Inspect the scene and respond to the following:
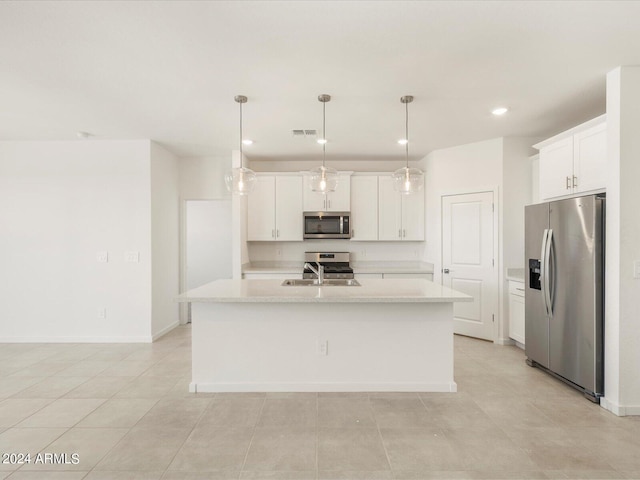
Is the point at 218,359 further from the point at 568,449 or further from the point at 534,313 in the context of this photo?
the point at 534,313

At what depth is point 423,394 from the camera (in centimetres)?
292

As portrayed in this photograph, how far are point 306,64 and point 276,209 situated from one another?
9.66 feet

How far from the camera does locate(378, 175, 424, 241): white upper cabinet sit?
529 cm

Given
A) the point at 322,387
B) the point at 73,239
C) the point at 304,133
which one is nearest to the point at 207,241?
the point at 73,239

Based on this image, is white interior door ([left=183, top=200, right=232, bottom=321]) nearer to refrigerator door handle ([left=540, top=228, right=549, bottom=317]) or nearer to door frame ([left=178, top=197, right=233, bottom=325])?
door frame ([left=178, top=197, right=233, bottom=325])

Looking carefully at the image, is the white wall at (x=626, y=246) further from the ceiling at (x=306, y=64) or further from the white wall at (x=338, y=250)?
the white wall at (x=338, y=250)

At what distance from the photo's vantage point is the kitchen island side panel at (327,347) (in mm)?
2992

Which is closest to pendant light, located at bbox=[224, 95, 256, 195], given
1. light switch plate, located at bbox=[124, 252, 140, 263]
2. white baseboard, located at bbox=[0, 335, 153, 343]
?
light switch plate, located at bbox=[124, 252, 140, 263]

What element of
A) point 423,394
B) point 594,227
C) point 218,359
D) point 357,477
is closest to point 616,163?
point 594,227

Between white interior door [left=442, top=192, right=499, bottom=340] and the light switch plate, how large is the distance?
4059 mm

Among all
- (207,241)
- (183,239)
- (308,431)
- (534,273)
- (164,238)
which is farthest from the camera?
(207,241)

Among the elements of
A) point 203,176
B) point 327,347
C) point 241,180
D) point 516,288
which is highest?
point 203,176

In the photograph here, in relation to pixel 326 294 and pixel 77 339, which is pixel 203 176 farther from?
pixel 326 294

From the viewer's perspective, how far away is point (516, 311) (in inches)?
162
